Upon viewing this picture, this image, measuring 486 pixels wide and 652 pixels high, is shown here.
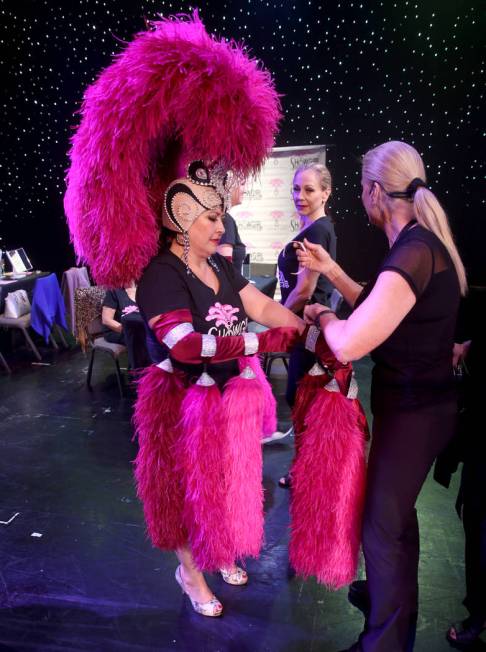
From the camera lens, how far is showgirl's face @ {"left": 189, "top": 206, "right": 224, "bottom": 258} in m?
1.63

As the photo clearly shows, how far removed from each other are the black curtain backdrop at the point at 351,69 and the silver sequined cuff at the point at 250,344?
16.3 ft

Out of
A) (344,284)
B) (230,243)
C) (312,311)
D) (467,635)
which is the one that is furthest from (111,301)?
(467,635)

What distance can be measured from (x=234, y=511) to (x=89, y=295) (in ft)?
10.8

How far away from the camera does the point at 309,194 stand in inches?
96.3

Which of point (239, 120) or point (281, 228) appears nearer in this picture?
point (239, 120)

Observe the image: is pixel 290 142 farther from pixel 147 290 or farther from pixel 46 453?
pixel 147 290

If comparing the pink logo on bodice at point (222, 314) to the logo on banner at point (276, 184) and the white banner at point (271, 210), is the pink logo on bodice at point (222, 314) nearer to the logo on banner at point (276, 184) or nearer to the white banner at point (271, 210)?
the white banner at point (271, 210)

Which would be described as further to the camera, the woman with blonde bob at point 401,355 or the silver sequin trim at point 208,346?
the silver sequin trim at point 208,346

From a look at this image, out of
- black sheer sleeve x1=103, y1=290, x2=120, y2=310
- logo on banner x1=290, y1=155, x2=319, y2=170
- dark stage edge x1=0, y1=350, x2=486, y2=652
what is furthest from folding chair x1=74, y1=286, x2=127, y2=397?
logo on banner x1=290, y1=155, x2=319, y2=170

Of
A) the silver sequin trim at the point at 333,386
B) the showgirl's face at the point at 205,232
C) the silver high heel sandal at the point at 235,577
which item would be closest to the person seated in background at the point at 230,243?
the showgirl's face at the point at 205,232

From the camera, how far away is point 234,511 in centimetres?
161

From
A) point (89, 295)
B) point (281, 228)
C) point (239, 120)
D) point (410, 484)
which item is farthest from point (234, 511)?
point (281, 228)

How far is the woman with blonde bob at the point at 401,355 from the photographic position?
4.25 feet

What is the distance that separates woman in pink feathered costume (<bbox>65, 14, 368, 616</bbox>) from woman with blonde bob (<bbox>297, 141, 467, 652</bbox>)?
109 mm
